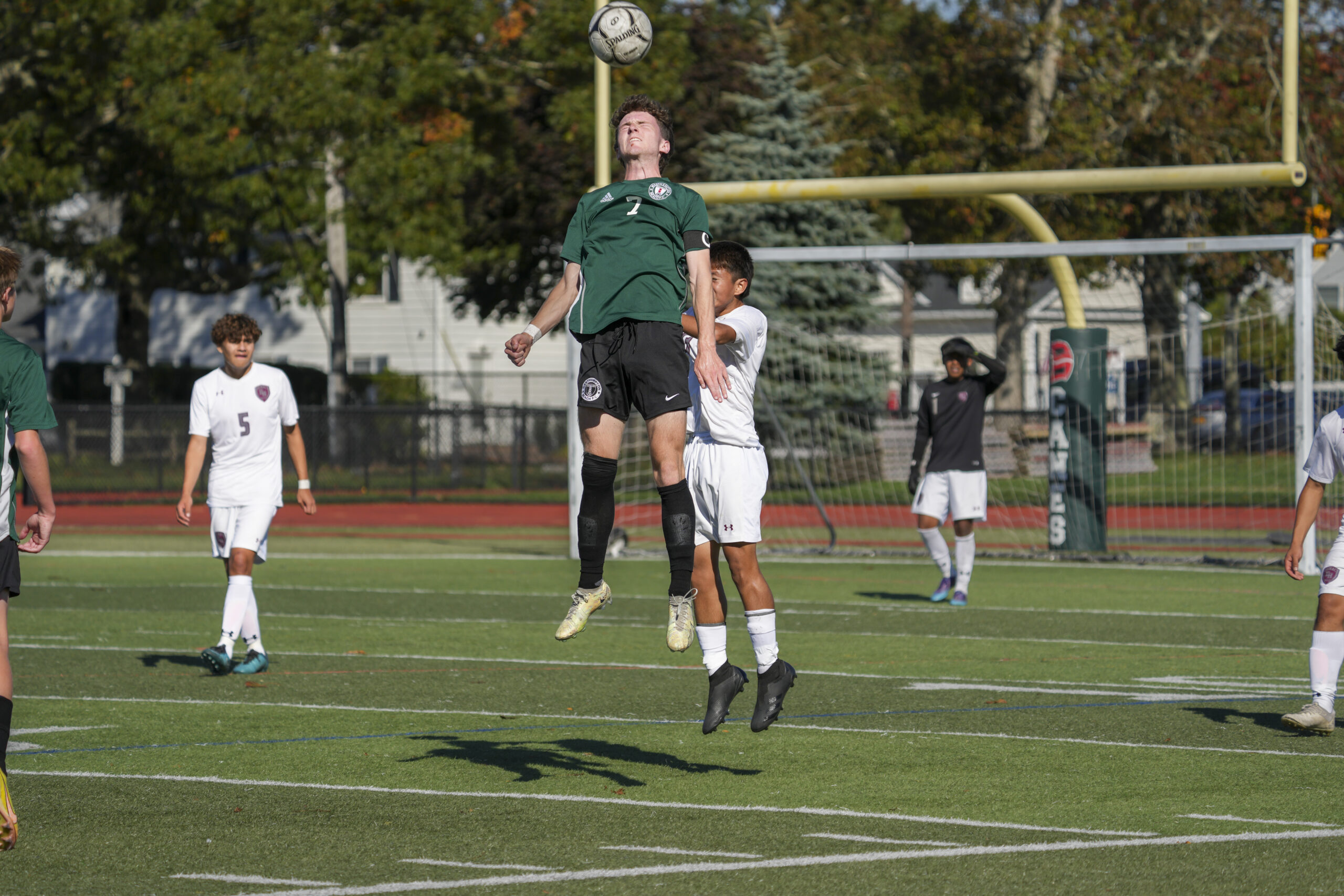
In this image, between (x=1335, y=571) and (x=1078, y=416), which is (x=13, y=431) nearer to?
(x=1335, y=571)

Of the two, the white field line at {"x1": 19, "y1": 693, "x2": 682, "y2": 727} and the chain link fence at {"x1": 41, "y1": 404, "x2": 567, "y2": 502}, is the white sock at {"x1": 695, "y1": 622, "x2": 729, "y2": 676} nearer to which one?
the white field line at {"x1": 19, "y1": 693, "x2": 682, "y2": 727}

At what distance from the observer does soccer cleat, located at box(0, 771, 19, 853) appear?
17.2 ft

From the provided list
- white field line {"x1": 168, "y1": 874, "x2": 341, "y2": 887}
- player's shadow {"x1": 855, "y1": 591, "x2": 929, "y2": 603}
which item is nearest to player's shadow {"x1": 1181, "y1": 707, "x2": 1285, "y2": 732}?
white field line {"x1": 168, "y1": 874, "x2": 341, "y2": 887}

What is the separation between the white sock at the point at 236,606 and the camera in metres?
9.77

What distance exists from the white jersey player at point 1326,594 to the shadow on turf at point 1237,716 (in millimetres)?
210

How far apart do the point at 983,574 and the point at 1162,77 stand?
64.6ft

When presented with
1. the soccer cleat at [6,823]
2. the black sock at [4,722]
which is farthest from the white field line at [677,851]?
the black sock at [4,722]

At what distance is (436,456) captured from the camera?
30.2 meters

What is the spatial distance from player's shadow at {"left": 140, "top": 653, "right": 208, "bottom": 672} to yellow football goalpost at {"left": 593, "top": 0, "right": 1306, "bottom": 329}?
7047 millimetres

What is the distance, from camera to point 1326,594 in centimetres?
748

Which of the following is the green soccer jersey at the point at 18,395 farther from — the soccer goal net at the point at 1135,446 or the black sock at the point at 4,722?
the soccer goal net at the point at 1135,446

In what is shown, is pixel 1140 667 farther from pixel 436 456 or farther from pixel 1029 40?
pixel 1029 40

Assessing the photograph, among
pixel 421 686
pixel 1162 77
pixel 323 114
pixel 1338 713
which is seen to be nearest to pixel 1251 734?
pixel 1338 713

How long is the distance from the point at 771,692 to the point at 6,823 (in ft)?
9.43
